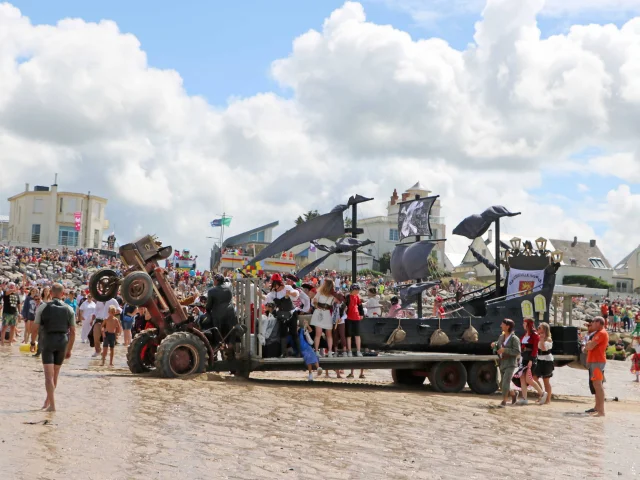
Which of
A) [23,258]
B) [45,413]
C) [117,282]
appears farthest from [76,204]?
[45,413]

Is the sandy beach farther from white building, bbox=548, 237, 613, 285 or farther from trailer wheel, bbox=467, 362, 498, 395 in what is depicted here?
white building, bbox=548, 237, 613, 285

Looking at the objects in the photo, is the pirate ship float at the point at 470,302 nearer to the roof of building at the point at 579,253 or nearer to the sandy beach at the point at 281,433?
the sandy beach at the point at 281,433

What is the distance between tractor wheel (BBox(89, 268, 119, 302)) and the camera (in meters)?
15.0

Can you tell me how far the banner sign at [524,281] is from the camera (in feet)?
58.7

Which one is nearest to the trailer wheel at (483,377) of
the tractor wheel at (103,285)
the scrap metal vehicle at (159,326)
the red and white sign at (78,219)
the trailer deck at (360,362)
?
the trailer deck at (360,362)

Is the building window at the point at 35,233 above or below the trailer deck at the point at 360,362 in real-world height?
above

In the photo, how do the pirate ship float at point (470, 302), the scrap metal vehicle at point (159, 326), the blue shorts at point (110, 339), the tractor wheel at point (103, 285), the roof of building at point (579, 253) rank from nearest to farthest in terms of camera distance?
the scrap metal vehicle at point (159, 326), the tractor wheel at point (103, 285), the pirate ship float at point (470, 302), the blue shorts at point (110, 339), the roof of building at point (579, 253)

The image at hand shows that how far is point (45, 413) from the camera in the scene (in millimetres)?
9492

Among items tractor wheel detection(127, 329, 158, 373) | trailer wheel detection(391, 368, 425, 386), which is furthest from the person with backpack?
trailer wheel detection(391, 368, 425, 386)

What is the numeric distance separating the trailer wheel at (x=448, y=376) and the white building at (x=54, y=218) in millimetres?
69078

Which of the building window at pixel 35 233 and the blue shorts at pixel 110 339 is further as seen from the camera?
the building window at pixel 35 233

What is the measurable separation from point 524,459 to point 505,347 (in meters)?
4.78

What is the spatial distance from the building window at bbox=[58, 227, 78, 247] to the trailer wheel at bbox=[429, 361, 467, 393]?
69.7 metres

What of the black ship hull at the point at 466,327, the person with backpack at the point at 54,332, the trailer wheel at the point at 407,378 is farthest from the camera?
the trailer wheel at the point at 407,378
